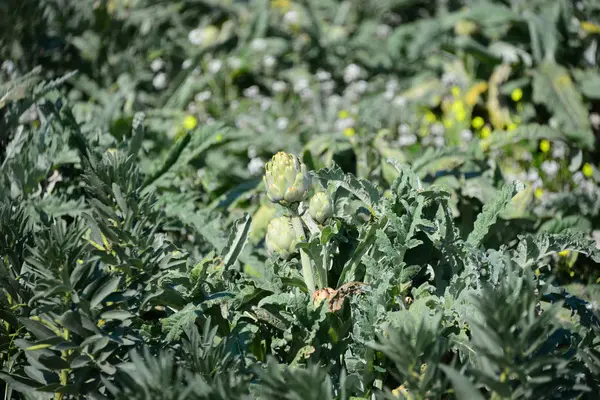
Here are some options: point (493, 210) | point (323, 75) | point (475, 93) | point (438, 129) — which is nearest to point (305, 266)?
point (493, 210)

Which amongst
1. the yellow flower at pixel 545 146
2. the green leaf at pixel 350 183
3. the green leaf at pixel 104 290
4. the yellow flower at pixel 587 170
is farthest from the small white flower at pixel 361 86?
the green leaf at pixel 104 290

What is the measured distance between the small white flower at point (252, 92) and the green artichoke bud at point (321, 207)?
3.05 m

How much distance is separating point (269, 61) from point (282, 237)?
3223 mm

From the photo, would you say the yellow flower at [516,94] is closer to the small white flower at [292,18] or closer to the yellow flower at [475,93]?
the yellow flower at [475,93]

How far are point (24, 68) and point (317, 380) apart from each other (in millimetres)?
3309

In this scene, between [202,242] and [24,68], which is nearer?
[202,242]

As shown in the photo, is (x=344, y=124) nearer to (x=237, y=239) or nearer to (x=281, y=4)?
(x=281, y=4)

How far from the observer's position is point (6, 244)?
1782mm

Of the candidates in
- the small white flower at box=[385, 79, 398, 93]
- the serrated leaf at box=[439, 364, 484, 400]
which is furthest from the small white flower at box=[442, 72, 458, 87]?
the serrated leaf at box=[439, 364, 484, 400]

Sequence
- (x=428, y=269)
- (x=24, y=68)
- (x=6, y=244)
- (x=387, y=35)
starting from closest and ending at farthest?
(x=6, y=244) < (x=428, y=269) < (x=24, y=68) < (x=387, y=35)

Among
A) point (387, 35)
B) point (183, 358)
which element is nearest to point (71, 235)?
point (183, 358)

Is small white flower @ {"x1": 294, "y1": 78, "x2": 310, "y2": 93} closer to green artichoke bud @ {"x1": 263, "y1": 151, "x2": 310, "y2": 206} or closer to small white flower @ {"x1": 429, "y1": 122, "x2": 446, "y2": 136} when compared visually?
small white flower @ {"x1": 429, "y1": 122, "x2": 446, "y2": 136}

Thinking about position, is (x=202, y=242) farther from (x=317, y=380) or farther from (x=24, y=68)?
(x=24, y=68)

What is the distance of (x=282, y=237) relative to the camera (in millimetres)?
1864
